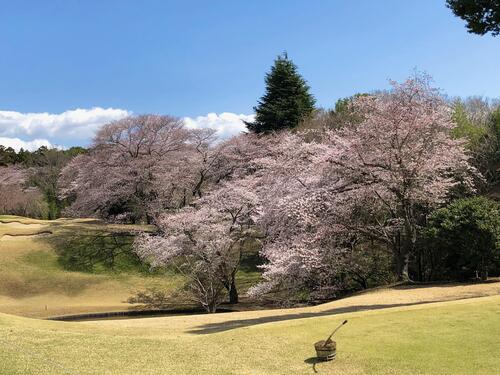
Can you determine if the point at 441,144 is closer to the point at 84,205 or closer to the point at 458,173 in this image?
the point at 458,173

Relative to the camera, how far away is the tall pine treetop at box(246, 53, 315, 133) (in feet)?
151

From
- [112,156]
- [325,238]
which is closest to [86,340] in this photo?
[325,238]

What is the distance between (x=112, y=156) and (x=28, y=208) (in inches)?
853

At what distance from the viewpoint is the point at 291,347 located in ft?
30.5

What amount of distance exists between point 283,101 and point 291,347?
38877 mm

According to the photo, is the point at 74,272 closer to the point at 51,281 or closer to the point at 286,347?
the point at 51,281

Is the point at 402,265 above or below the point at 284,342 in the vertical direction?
above

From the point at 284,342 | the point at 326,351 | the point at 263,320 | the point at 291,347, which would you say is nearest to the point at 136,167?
the point at 263,320

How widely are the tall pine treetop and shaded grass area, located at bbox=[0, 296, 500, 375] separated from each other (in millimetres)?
35444

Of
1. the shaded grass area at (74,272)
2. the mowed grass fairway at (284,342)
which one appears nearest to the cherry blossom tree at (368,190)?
the mowed grass fairway at (284,342)

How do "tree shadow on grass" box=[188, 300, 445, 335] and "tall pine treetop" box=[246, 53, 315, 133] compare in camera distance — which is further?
"tall pine treetop" box=[246, 53, 315, 133]

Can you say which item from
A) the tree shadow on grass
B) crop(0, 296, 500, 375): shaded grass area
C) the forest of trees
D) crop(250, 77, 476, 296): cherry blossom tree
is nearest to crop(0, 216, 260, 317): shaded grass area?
the forest of trees

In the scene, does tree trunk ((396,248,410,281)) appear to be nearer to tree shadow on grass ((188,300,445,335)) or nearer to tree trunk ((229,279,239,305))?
tree shadow on grass ((188,300,445,335))

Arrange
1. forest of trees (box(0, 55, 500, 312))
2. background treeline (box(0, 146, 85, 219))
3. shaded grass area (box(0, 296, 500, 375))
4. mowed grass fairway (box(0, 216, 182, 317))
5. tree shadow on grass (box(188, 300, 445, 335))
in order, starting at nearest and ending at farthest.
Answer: shaded grass area (box(0, 296, 500, 375)), tree shadow on grass (box(188, 300, 445, 335)), forest of trees (box(0, 55, 500, 312)), mowed grass fairway (box(0, 216, 182, 317)), background treeline (box(0, 146, 85, 219))
